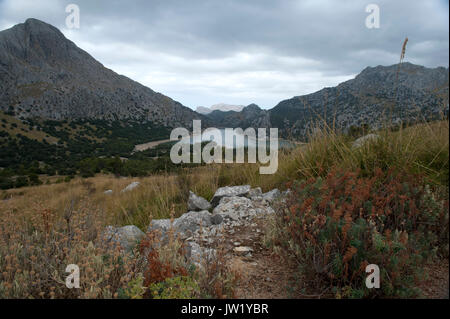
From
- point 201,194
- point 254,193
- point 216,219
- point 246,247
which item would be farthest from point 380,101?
point 246,247

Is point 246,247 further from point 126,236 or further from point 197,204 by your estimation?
point 197,204

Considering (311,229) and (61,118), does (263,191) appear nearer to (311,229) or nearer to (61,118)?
(311,229)

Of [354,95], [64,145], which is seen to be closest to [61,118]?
[64,145]

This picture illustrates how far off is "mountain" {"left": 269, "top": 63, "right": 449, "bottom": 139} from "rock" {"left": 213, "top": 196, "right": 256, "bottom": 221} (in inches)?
106

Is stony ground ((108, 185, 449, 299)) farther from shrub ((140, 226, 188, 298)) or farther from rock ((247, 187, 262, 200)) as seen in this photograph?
shrub ((140, 226, 188, 298))

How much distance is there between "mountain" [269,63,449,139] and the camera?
14.5 ft

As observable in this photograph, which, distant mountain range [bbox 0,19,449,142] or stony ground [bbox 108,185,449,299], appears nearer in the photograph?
stony ground [bbox 108,185,449,299]

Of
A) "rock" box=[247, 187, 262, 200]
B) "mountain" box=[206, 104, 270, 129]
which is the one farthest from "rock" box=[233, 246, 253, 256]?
"mountain" box=[206, 104, 270, 129]

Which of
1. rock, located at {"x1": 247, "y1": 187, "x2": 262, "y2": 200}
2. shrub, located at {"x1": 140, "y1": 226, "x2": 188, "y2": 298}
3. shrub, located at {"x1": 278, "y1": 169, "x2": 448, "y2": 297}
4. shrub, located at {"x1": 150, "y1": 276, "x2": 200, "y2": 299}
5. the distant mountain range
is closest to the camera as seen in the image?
shrub, located at {"x1": 150, "y1": 276, "x2": 200, "y2": 299}

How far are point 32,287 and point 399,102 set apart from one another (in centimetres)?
653

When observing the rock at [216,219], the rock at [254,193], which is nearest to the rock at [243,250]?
the rock at [216,219]

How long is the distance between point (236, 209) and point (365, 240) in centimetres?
251

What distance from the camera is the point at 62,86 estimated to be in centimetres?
12431
